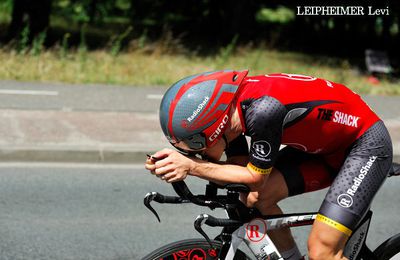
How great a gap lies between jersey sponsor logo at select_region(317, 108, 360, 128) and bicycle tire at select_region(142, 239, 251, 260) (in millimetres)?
800

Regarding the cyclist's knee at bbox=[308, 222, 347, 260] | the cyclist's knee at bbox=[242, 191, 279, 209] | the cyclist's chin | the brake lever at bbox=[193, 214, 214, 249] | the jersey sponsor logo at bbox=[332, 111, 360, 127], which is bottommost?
the cyclist's knee at bbox=[308, 222, 347, 260]

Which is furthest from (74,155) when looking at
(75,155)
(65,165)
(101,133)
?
(101,133)

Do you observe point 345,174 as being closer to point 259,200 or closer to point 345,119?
point 345,119

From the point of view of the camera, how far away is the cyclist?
330cm

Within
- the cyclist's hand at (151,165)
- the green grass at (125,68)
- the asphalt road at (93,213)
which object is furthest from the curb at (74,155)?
the green grass at (125,68)

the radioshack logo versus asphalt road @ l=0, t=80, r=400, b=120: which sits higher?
the radioshack logo

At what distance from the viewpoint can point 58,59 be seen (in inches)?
678

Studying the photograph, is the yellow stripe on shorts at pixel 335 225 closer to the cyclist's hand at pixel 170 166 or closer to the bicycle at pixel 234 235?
the bicycle at pixel 234 235

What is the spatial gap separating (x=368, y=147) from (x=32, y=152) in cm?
609

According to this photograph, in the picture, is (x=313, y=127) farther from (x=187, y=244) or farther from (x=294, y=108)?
(x=187, y=244)

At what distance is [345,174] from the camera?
3.64 metres

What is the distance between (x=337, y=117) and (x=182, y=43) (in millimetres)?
25574

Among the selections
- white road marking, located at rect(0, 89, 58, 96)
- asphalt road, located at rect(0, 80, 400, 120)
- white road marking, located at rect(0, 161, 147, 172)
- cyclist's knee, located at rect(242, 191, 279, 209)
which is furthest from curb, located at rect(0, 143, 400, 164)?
cyclist's knee, located at rect(242, 191, 279, 209)

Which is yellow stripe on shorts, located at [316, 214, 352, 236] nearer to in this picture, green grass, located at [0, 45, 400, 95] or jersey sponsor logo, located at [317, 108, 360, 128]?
jersey sponsor logo, located at [317, 108, 360, 128]
